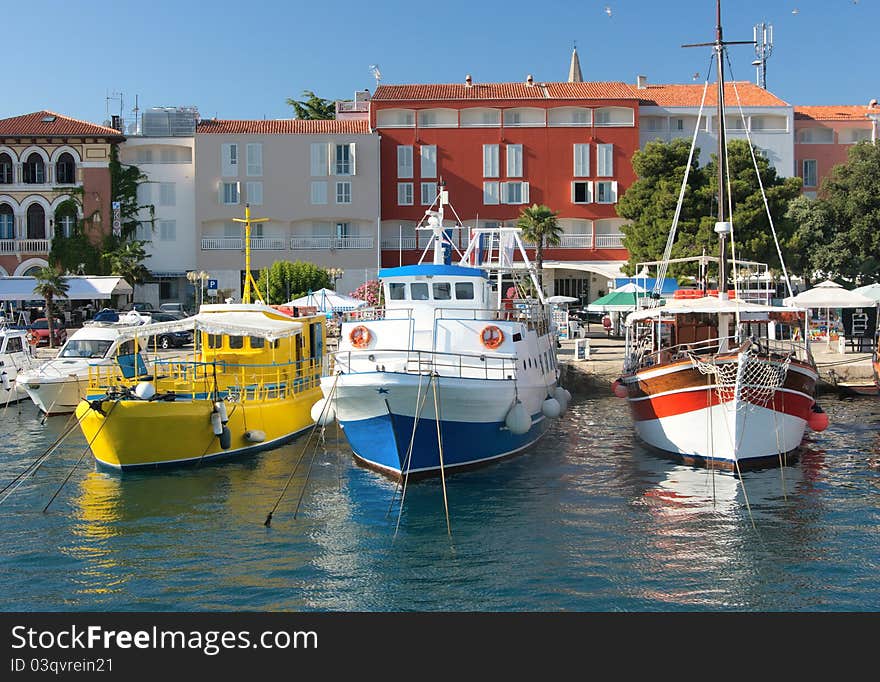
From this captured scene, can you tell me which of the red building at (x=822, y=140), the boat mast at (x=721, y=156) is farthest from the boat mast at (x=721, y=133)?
the red building at (x=822, y=140)

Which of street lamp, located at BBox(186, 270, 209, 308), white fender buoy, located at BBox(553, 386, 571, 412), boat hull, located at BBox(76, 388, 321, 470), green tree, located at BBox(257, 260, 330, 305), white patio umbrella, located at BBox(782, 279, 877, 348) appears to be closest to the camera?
boat hull, located at BBox(76, 388, 321, 470)

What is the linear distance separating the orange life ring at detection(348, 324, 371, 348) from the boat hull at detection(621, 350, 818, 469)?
6.48m

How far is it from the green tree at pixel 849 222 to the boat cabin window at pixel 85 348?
33957mm

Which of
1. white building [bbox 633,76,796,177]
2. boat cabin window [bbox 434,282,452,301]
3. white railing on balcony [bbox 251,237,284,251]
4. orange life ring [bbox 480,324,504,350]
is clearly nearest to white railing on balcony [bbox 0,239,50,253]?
white railing on balcony [bbox 251,237,284,251]

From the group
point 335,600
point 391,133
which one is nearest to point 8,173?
point 391,133

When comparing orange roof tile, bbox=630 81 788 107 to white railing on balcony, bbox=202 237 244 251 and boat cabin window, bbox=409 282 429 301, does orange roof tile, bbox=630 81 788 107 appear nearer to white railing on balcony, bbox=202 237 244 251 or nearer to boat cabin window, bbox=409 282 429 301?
white railing on balcony, bbox=202 237 244 251

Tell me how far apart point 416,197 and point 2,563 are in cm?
4594

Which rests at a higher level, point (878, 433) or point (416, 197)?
point (416, 197)

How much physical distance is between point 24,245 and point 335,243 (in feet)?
61.4

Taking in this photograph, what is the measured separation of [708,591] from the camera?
1268 cm

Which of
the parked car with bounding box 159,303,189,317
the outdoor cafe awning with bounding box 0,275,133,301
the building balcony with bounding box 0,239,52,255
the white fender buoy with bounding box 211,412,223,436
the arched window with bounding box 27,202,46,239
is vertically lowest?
the white fender buoy with bounding box 211,412,223,436

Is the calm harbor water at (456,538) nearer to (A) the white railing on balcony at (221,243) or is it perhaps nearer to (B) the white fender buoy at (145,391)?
(B) the white fender buoy at (145,391)

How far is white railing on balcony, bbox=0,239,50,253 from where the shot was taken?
5641 centimetres
